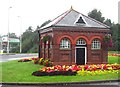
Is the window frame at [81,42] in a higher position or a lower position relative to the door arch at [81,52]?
higher

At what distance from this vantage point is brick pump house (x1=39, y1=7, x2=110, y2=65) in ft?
95.2

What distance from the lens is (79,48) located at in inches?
1174

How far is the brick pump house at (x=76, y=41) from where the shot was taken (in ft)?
95.2

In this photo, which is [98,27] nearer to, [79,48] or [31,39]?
[79,48]

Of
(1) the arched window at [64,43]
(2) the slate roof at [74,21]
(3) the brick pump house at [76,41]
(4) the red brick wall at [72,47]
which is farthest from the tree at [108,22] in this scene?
(1) the arched window at [64,43]

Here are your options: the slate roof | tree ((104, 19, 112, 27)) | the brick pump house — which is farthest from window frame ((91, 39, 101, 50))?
tree ((104, 19, 112, 27))

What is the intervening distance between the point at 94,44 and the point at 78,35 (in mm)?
2178

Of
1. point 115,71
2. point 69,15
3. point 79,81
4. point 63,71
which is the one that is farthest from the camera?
point 69,15

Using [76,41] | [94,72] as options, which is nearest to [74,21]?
[76,41]

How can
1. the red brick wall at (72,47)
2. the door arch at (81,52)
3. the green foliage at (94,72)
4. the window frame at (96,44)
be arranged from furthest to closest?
the window frame at (96,44)
the door arch at (81,52)
the red brick wall at (72,47)
the green foliage at (94,72)

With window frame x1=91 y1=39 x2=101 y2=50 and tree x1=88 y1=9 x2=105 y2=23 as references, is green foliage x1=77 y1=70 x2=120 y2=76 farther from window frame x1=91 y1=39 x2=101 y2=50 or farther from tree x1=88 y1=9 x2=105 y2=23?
tree x1=88 y1=9 x2=105 y2=23

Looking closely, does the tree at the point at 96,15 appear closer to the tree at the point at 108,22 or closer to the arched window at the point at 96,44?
the tree at the point at 108,22

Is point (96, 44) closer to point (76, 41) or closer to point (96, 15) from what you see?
point (76, 41)

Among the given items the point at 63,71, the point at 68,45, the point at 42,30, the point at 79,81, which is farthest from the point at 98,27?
the point at 79,81
